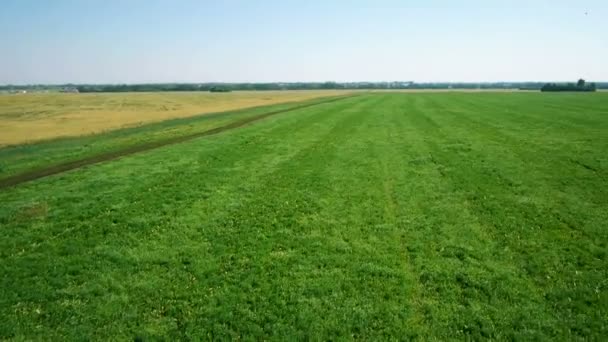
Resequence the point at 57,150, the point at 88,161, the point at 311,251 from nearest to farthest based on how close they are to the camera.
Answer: the point at 311,251, the point at 88,161, the point at 57,150

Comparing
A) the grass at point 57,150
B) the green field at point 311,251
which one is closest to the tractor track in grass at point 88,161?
the grass at point 57,150

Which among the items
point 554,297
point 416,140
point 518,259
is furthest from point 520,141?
point 554,297

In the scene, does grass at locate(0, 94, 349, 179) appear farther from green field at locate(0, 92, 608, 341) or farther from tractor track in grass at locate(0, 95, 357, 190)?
green field at locate(0, 92, 608, 341)

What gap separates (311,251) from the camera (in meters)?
11.8

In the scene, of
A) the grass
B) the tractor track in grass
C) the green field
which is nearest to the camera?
the green field

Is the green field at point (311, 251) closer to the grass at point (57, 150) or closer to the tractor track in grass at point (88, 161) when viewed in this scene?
the tractor track in grass at point (88, 161)

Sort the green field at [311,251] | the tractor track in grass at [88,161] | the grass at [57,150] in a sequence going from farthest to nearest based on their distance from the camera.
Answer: the grass at [57,150]
the tractor track in grass at [88,161]
the green field at [311,251]

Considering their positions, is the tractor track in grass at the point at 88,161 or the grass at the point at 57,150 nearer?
the tractor track in grass at the point at 88,161

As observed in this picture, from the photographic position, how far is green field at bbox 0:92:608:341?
8.38m

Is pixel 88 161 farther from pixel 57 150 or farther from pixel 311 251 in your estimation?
pixel 311 251

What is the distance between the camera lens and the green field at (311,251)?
838 centimetres

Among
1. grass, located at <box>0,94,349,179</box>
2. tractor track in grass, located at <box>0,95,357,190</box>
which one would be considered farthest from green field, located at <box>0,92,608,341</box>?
grass, located at <box>0,94,349,179</box>

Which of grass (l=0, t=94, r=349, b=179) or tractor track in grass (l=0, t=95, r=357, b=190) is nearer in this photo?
tractor track in grass (l=0, t=95, r=357, b=190)

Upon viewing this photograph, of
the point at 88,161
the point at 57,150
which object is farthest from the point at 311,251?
the point at 57,150
